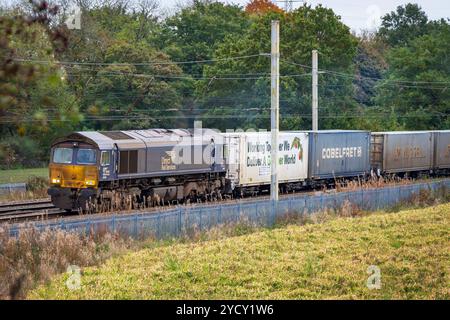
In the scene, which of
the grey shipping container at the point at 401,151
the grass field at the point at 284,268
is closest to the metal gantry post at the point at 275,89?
the grass field at the point at 284,268

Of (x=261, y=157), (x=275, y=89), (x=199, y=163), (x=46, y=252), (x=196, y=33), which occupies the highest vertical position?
(x=196, y=33)

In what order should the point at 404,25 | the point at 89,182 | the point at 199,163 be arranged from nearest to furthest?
the point at 89,182 → the point at 199,163 → the point at 404,25

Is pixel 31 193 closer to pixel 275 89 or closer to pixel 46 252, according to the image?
pixel 275 89

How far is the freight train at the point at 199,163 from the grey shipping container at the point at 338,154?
0.05 meters

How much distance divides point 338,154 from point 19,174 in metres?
21.8

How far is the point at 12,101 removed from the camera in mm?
4902

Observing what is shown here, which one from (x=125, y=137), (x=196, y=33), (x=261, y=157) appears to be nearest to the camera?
(x=125, y=137)

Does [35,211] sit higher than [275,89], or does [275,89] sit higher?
[275,89]

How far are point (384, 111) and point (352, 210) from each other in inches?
1364

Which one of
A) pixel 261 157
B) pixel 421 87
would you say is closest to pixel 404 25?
pixel 421 87

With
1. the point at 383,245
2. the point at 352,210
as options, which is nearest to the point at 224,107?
the point at 352,210

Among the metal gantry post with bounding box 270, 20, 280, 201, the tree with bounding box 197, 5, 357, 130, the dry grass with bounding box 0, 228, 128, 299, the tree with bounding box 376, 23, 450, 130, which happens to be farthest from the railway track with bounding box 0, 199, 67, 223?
the tree with bounding box 376, 23, 450, 130

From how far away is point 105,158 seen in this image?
26562 mm
